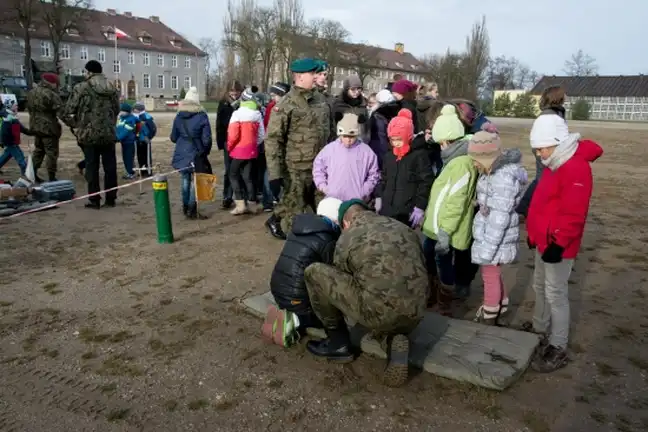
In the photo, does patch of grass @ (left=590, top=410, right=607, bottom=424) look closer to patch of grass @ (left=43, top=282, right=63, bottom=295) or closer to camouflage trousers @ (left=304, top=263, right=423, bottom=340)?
camouflage trousers @ (left=304, top=263, right=423, bottom=340)

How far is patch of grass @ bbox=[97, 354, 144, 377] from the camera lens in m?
3.41

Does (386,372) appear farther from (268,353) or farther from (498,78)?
(498,78)

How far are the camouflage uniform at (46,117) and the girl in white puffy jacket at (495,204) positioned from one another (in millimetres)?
8037

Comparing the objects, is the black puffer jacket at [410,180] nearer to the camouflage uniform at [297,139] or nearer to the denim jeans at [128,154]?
the camouflage uniform at [297,139]

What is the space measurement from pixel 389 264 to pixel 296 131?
2958mm

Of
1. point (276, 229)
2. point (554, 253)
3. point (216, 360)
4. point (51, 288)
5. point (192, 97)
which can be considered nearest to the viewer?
point (554, 253)

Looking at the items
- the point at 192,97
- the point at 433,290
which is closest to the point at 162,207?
the point at 192,97

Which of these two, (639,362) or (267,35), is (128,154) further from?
(267,35)

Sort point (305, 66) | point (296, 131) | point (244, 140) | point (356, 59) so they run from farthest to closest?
point (356, 59) < point (244, 140) < point (296, 131) < point (305, 66)

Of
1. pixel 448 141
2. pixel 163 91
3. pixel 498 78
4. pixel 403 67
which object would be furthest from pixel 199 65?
pixel 448 141

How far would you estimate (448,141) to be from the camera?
449 centimetres

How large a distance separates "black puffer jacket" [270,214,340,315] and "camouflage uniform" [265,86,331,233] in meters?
2.14

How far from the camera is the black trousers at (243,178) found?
7438 millimetres

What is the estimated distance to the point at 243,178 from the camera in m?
7.61
